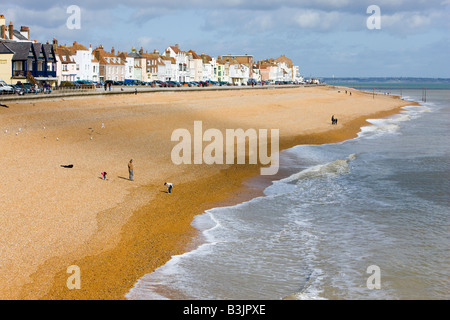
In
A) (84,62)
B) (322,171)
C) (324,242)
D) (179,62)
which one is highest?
(179,62)

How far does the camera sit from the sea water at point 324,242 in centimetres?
1419

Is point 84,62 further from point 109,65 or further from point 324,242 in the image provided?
point 324,242

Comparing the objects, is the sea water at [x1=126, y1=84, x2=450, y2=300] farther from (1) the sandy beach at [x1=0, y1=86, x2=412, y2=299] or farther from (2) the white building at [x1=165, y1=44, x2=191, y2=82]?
(2) the white building at [x1=165, y1=44, x2=191, y2=82]

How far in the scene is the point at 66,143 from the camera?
30297mm

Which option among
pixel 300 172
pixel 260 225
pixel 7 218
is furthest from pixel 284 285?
pixel 300 172

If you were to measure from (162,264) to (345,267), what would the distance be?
18.0 feet

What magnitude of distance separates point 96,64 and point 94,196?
8292cm

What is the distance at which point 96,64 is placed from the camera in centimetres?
9888

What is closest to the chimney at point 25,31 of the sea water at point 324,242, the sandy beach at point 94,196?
the sandy beach at point 94,196

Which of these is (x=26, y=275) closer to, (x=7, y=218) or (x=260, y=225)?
(x=7, y=218)

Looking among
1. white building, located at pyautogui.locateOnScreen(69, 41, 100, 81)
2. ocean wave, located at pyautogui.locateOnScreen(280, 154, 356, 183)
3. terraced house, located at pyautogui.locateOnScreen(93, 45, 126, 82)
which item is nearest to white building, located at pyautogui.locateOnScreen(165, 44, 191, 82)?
terraced house, located at pyautogui.locateOnScreen(93, 45, 126, 82)

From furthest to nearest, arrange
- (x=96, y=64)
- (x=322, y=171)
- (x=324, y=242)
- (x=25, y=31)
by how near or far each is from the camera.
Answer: (x=96, y=64) → (x=25, y=31) → (x=322, y=171) → (x=324, y=242)

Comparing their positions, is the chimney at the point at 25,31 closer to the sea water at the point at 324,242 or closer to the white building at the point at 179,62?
the white building at the point at 179,62

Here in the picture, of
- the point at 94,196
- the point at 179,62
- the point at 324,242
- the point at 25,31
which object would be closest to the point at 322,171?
the point at 324,242
